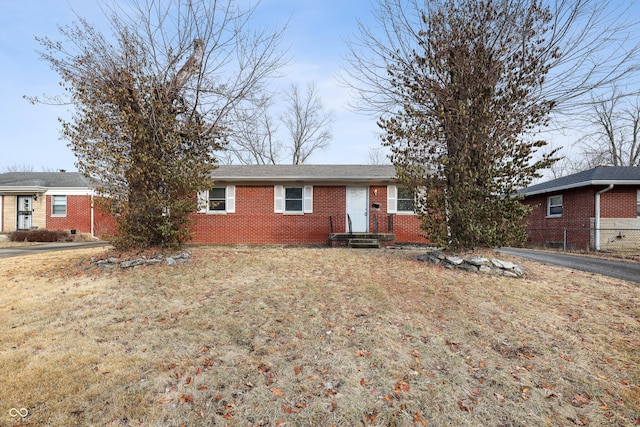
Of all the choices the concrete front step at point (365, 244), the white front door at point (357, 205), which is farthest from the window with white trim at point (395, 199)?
the concrete front step at point (365, 244)

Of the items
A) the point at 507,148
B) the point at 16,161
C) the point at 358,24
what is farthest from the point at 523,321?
the point at 16,161

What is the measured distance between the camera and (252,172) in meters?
12.8

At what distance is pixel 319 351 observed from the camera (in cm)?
334

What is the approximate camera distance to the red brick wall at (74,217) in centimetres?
1767

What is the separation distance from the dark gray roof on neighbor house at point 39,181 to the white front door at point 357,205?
14885 millimetres

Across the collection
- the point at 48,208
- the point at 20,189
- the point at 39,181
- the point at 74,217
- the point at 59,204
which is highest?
the point at 39,181

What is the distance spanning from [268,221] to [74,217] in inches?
506

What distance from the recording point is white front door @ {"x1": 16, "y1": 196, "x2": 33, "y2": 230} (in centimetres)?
1764

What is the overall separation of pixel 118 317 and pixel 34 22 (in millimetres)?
7078

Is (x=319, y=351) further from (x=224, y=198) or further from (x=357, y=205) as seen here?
(x=224, y=198)

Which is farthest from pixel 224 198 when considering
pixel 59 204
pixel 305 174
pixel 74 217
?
pixel 59 204

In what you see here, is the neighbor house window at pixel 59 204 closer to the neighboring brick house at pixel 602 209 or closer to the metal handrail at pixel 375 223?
the metal handrail at pixel 375 223

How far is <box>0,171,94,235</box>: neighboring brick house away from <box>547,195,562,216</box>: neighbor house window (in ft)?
77.8

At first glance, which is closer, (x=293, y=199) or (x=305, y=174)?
(x=305, y=174)
